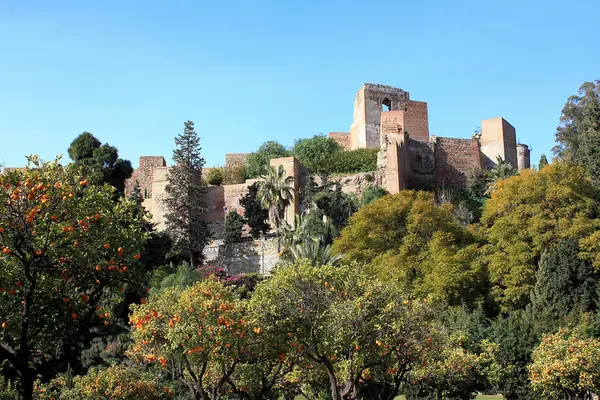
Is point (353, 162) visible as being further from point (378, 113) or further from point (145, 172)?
Answer: point (145, 172)

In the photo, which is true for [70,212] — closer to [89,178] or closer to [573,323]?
[89,178]

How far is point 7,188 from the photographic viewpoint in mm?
9797

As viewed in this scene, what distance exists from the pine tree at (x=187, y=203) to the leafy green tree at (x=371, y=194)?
31.6 feet

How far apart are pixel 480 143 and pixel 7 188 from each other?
4949 cm

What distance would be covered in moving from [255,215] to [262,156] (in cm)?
1206

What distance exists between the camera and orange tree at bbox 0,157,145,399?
991cm

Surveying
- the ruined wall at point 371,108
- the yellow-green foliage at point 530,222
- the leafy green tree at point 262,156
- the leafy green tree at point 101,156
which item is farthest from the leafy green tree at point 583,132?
the leafy green tree at point 101,156

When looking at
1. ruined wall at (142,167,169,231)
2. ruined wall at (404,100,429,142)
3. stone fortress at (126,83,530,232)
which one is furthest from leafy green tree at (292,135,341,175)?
ruined wall at (142,167,169,231)

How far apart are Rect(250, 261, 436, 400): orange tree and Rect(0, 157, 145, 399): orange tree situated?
570 cm

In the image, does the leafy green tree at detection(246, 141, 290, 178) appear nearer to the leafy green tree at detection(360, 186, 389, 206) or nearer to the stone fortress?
the stone fortress

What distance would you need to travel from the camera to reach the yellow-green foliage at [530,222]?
109ft

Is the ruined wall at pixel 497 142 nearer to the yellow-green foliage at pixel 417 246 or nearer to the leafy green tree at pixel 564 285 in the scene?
the yellow-green foliage at pixel 417 246

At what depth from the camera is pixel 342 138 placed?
6084 cm

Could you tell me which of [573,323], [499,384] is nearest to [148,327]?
[499,384]
